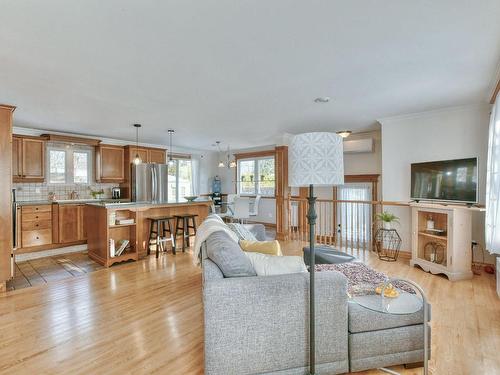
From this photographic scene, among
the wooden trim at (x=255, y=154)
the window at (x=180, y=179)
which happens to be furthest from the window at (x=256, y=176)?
the window at (x=180, y=179)

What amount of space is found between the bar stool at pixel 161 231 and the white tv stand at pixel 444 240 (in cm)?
397

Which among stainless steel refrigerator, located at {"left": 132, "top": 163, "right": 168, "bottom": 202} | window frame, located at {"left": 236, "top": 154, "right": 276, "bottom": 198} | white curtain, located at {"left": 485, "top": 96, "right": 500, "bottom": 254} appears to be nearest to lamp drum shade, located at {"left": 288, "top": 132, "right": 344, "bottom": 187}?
white curtain, located at {"left": 485, "top": 96, "right": 500, "bottom": 254}

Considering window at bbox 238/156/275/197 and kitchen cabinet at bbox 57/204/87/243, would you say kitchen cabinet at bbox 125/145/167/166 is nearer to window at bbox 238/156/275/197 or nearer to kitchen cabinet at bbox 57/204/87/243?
kitchen cabinet at bbox 57/204/87/243

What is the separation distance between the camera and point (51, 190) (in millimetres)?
5543

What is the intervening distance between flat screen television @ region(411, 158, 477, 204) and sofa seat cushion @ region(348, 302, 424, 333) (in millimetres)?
2577

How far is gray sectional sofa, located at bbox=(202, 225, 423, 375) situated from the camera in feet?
5.14

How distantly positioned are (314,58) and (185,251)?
3859 millimetres

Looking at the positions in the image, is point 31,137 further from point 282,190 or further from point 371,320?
point 371,320

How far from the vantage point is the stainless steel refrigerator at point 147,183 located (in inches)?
243

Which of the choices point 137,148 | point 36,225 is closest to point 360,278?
point 36,225

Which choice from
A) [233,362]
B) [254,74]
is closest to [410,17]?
[254,74]

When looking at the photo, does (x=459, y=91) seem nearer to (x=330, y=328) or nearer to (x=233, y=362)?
(x=330, y=328)

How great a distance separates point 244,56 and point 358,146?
3.83 m

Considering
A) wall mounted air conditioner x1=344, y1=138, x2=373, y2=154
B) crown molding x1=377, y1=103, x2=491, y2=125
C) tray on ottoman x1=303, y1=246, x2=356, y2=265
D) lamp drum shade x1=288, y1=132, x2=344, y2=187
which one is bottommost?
tray on ottoman x1=303, y1=246, x2=356, y2=265
